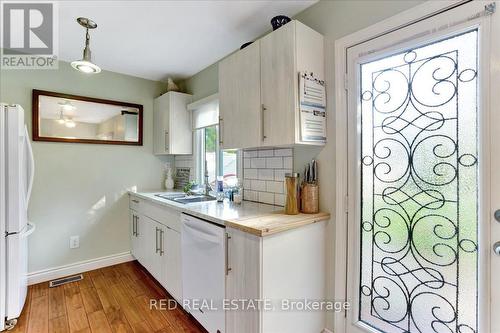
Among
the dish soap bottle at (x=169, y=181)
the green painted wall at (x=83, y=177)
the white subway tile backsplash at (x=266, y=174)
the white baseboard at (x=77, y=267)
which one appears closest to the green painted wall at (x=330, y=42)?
the white subway tile backsplash at (x=266, y=174)

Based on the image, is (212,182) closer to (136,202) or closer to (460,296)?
(136,202)

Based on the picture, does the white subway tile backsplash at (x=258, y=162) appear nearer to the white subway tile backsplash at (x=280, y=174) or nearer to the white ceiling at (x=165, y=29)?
the white subway tile backsplash at (x=280, y=174)

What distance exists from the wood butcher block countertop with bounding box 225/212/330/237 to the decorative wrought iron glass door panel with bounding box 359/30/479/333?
339 mm

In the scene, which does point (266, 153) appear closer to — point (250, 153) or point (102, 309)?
point (250, 153)

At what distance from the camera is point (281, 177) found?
1979mm

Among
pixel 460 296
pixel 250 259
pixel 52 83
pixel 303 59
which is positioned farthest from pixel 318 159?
pixel 52 83

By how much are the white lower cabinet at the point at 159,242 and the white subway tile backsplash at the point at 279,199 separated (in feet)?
2.68

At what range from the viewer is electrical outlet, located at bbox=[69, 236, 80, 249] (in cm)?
276

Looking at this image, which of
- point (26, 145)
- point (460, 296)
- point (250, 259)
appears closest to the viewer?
point (460, 296)

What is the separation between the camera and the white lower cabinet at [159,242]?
6.72ft

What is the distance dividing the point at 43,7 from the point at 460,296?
3.20 metres

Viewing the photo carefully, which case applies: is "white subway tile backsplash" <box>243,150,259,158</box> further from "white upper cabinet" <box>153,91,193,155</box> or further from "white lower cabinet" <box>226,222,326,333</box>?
"white upper cabinet" <box>153,91,193,155</box>

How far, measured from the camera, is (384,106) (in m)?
1.45

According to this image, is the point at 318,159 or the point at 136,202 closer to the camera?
the point at 318,159
